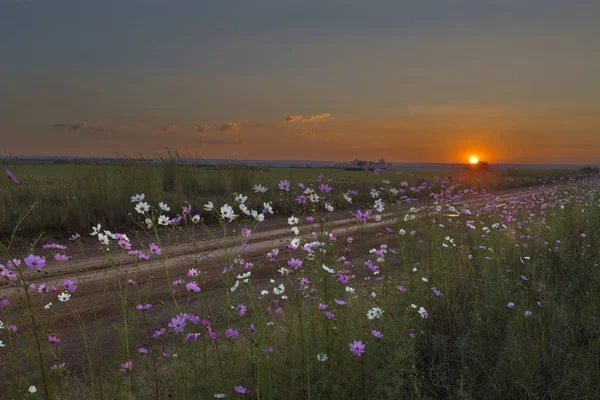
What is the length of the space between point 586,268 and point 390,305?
10.3 ft

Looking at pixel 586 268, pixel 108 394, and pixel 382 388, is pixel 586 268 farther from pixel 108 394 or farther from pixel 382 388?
pixel 108 394

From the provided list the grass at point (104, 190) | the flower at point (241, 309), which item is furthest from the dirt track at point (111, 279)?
the grass at point (104, 190)

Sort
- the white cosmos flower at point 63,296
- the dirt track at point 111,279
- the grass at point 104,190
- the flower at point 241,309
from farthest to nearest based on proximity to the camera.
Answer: the grass at point 104,190 < the dirt track at point 111,279 < the flower at point 241,309 < the white cosmos flower at point 63,296

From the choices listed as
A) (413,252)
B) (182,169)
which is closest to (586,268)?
(413,252)

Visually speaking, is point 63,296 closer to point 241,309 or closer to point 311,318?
point 241,309

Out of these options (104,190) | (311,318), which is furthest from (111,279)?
(104,190)

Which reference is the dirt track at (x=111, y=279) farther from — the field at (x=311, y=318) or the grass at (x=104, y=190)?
the grass at (x=104, y=190)

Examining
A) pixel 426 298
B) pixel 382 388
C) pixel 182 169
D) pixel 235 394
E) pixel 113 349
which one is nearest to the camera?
pixel 235 394

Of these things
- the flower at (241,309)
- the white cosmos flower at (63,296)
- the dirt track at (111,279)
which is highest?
the white cosmos flower at (63,296)

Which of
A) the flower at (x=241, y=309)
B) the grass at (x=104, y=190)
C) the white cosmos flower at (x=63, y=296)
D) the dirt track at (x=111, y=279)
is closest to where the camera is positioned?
the white cosmos flower at (x=63, y=296)

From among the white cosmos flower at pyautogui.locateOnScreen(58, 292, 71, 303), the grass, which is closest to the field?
the white cosmos flower at pyautogui.locateOnScreen(58, 292, 71, 303)

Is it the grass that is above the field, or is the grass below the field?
above

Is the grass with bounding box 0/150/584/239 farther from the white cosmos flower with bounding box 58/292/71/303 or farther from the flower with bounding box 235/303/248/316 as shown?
the white cosmos flower with bounding box 58/292/71/303

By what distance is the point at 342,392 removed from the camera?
2.64 metres
